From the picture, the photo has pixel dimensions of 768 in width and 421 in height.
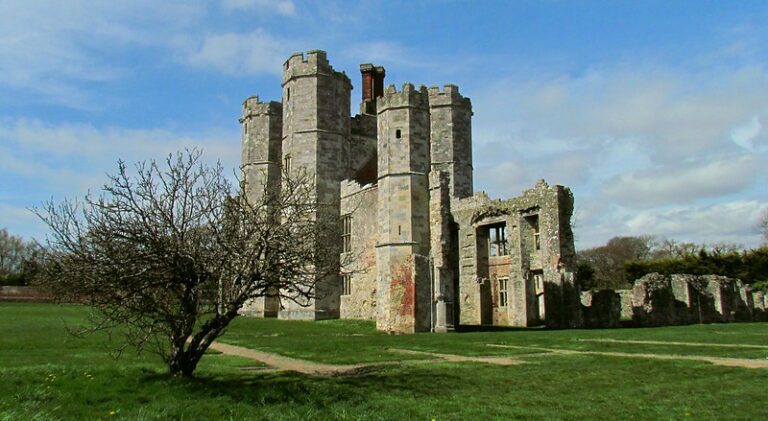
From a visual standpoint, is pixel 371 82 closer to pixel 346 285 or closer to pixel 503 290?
pixel 346 285

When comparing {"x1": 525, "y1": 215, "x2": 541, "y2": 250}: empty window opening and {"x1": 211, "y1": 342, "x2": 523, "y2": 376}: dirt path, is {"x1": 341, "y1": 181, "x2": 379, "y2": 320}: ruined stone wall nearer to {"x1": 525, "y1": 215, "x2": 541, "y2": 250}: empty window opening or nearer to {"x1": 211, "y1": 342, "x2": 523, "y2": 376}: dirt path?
{"x1": 525, "y1": 215, "x2": 541, "y2": 250}: empty window opening

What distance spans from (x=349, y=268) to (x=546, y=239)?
10559mm

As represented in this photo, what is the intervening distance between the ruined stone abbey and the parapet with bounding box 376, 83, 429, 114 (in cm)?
6

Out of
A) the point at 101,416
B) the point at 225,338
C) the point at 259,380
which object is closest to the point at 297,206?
the point at 259,380

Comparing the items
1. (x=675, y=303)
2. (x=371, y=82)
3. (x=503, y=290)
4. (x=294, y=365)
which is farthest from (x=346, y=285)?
(x=294, y=365)

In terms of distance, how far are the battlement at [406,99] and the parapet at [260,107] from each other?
12.0m

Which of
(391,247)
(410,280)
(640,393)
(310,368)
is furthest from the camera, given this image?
(391,247)

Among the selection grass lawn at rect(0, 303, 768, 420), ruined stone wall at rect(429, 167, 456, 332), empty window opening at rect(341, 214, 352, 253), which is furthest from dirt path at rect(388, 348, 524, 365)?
empty window opening at rect(341, 214, 352, 253)

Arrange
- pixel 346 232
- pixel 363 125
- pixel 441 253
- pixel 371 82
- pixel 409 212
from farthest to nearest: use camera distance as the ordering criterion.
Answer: pixel 371 82 < pixel 363 125 < pixel 346 232 < pixel 409 212 < pixel 441 253

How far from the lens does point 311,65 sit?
33.2 metres

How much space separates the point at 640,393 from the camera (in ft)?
29.2

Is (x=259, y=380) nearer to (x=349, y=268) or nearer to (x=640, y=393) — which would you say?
(x=640, y=393)

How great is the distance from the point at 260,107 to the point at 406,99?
45.2 ft

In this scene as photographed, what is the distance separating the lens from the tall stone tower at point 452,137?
3556 centimetres
